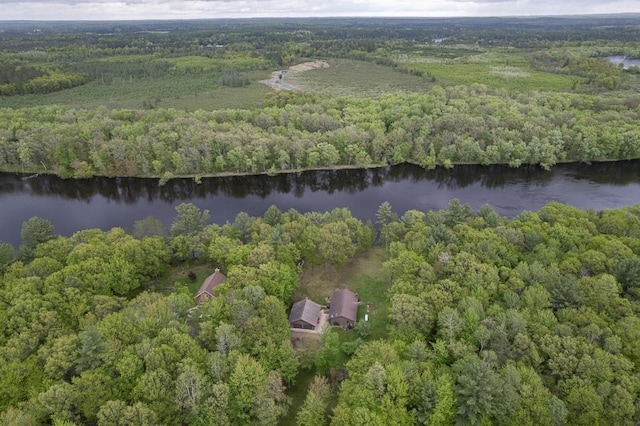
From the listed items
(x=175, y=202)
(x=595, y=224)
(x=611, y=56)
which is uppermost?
(x=611, y=56)

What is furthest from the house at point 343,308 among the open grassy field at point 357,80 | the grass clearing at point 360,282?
the open grassy field at point 357,80

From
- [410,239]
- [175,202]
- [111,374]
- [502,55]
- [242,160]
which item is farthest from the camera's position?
[502,55]

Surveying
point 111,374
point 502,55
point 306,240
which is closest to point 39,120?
point 306,240

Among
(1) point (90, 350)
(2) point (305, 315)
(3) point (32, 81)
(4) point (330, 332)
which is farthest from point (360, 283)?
(3) point (32, 81)

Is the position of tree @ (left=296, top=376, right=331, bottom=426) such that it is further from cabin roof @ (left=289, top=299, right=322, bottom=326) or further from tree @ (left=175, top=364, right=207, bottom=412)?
cabin roof @ (left=289, top=299, right=322, bottom=326)

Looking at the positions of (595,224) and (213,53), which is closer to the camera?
(595,224)

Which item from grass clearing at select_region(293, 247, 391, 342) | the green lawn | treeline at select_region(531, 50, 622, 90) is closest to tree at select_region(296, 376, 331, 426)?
the green lawn

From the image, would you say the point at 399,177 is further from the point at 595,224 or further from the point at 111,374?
the point at 111,374
